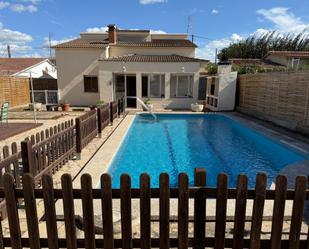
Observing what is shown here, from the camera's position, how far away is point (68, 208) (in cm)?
254

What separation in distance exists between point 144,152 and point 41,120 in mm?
8047

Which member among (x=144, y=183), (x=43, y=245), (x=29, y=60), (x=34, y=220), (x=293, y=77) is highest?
(x=29, y=60)

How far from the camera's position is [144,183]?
2475 millimetres

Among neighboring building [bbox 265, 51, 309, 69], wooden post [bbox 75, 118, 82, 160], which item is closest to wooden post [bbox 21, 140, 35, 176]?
wooden post [bbox 75, 118, 82, 160]

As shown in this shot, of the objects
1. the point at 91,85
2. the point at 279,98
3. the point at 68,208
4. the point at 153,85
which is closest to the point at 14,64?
the point at 91,85

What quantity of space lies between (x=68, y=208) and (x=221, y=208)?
5.30 ft

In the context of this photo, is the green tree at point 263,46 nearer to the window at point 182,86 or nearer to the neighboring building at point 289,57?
the neighboring building at point 289,57

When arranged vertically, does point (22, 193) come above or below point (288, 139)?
above

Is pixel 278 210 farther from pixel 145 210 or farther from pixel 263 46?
pixel 263 46

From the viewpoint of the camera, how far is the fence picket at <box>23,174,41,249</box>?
8.21 feet

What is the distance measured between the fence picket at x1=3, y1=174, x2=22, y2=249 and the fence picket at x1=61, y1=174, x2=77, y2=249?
0.54m

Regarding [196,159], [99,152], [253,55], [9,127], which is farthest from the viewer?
[253,55]

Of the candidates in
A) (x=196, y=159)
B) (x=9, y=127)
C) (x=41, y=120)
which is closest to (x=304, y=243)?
(x=196, y=159)

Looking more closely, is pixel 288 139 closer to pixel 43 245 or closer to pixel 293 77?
pixel 293 77
